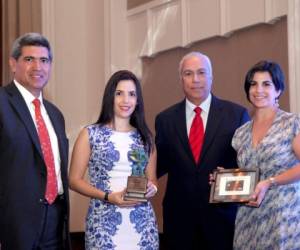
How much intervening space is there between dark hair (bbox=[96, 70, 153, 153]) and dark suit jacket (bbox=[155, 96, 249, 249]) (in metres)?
0.28

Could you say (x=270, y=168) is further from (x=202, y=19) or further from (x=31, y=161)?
(x=202, y=19)

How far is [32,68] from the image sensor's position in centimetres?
293

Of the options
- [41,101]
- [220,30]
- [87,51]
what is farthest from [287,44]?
[87,51]

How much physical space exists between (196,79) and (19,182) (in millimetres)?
1222

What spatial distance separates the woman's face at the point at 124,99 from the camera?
10.1 feet

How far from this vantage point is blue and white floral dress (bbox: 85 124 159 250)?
9.66ft

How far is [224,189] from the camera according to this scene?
293cm

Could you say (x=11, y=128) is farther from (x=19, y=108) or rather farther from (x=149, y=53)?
(x=149, y=53)

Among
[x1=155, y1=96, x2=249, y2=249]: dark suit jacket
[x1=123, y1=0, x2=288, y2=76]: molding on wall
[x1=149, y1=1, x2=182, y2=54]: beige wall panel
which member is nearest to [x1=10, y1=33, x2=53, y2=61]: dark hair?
[x1=155, y1=96, x2=249, y2=249]: dark suit jacket

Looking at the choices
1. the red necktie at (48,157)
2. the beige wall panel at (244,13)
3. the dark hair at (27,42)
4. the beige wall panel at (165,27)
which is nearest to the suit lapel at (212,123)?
the red necktie at (48,157)

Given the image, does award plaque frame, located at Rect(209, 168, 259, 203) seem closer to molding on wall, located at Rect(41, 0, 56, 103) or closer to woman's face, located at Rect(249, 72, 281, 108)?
woman's face, located at Rect(249, 72, 281, 108)

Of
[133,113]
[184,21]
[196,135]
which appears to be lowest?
[196,135]

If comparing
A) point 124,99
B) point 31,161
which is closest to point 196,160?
point 124,99

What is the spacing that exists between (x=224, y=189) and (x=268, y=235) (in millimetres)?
290
